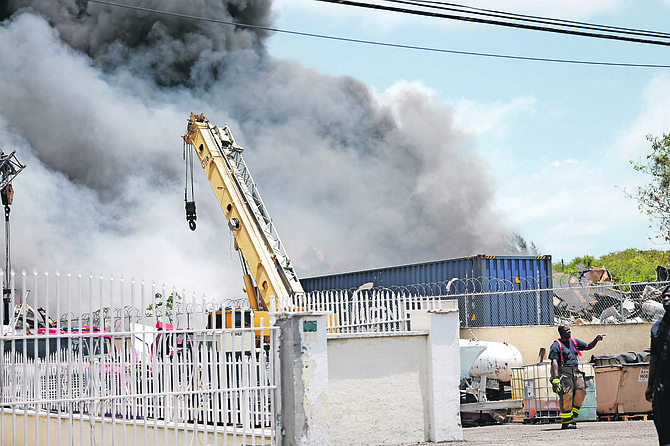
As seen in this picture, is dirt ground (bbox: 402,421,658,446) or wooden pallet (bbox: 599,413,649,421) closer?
dirt ground (bbox: 402,421,658,446)

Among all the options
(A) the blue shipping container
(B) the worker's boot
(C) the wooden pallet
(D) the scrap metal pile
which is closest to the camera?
(B) the worker's boot

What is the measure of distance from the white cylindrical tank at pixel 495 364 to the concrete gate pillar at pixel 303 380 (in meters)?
7.03

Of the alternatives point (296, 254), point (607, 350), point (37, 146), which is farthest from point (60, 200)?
point (607, 350)

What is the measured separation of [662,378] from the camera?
7484 mm

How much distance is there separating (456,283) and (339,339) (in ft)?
42.3

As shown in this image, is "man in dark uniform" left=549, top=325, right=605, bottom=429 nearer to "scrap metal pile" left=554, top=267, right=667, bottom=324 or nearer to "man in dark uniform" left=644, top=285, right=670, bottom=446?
"man in dark uniform" left=644, top=285, right=670, bottom=446

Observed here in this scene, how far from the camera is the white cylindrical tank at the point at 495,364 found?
54.0 feet

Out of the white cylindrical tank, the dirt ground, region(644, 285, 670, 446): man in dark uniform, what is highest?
region(644, 285, 670, 446): man in dark uniform

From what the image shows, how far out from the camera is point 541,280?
23938 millimetres

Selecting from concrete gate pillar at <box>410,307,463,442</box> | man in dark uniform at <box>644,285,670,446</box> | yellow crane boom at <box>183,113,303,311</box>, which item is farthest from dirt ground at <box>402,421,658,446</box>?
yellow crane boom at <box>183,113,303,311</box>

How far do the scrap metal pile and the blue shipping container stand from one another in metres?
0.87

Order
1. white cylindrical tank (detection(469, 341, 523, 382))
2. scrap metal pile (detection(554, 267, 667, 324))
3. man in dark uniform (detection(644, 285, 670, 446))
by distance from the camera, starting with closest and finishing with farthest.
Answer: man in dark uniform (detection(644, 285, 670, 446))
white cylindrical tank (detection(469, 341, 523, 382))
scrap metal pile (detection(554, 267, 667, 324))

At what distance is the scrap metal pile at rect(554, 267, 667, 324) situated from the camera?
65.2 feet

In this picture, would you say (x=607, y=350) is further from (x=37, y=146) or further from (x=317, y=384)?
(x=37, y=146)
